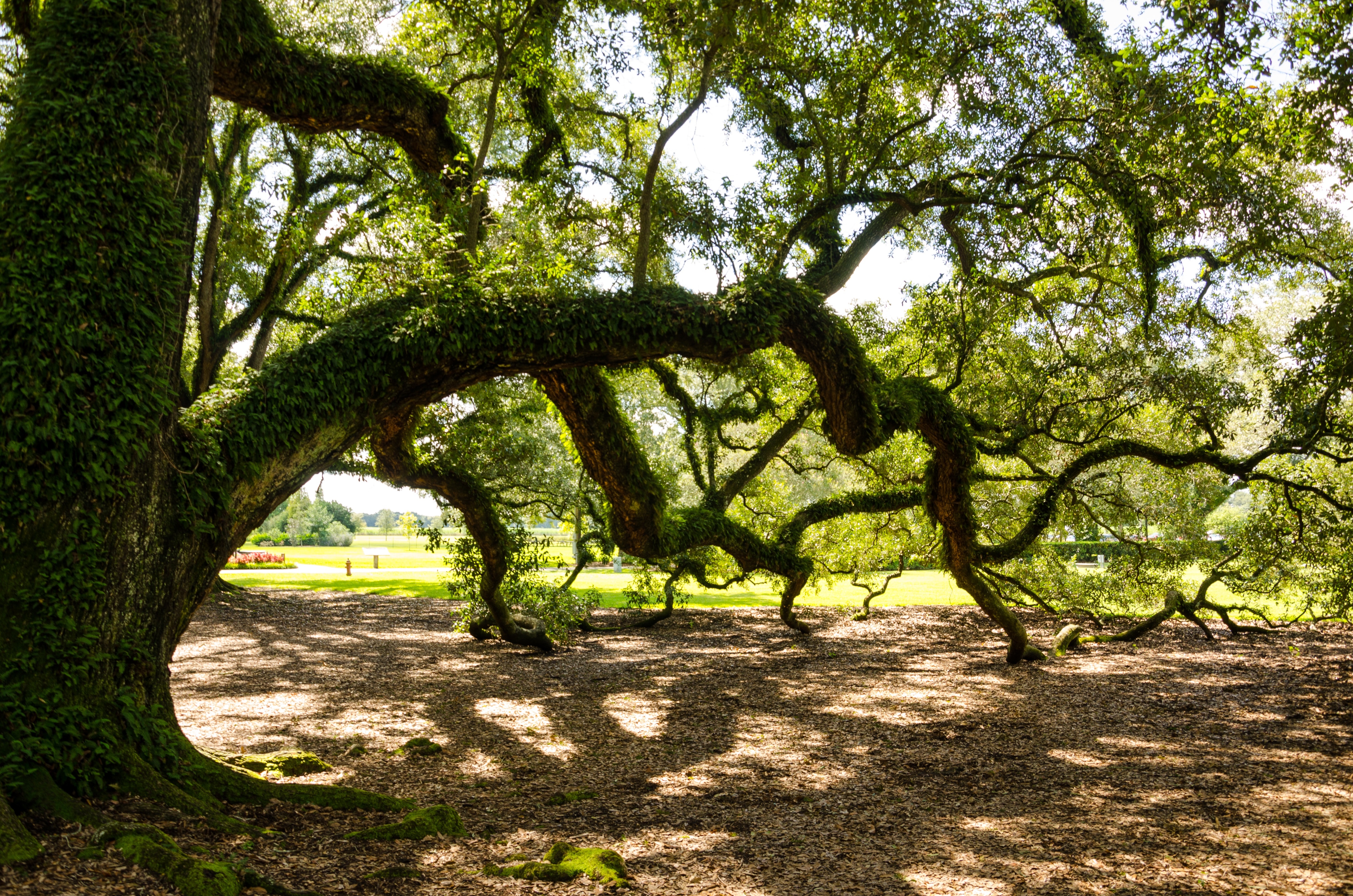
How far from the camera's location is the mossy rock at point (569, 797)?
538 cm

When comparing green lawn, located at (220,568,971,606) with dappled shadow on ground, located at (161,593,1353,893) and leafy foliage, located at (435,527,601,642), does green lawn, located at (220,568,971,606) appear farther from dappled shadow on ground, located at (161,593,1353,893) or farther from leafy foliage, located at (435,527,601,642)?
dappled shadow on ground, located at (161,593,1353,893)

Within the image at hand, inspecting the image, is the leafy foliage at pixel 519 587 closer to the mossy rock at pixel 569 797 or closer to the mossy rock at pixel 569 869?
the mossy rock at pixel 569 797

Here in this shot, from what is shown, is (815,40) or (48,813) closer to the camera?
(48,813)

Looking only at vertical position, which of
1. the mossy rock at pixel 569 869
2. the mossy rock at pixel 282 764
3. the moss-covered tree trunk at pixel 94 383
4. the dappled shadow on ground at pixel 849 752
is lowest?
the dappled shadow on ground at pixel 849 752

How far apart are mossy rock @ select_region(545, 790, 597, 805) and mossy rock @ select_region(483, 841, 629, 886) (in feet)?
4.24

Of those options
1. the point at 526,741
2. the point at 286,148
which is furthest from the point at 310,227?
the point at 526,741

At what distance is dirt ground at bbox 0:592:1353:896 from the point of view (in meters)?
3.96

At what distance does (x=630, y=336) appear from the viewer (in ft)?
21.6

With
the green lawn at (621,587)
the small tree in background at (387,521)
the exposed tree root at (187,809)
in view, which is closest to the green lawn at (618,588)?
the green lawn at (621,587)

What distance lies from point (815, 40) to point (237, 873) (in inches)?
347

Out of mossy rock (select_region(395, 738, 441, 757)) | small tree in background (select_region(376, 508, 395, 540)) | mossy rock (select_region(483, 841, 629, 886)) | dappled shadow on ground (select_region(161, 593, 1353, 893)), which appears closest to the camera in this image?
mossy rock (select_region(483, 841, 629, 886))

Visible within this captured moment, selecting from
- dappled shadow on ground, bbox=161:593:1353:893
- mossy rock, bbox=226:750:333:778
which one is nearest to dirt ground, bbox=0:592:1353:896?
dappled shadow on ground, bbox=161:593:1353:893

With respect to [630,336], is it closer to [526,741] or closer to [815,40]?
[526,741]

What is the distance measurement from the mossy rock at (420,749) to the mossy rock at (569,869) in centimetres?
290
